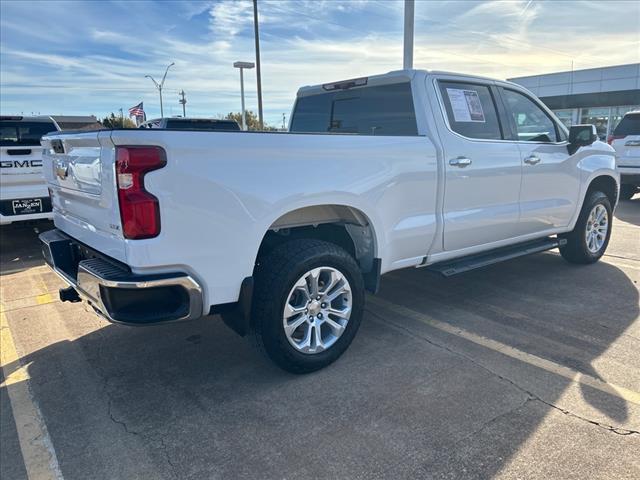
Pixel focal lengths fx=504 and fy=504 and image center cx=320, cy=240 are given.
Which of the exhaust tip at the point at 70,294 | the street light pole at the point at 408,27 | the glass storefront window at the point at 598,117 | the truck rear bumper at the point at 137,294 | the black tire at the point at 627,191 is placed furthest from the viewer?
the glass storefront window at the point at 598,117

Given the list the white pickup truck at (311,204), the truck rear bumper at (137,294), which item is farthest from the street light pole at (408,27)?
the truck rear bumper at (137,294)

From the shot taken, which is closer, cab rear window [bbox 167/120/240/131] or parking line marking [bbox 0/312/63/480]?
parking line marking [bbox 0/312/63/480]

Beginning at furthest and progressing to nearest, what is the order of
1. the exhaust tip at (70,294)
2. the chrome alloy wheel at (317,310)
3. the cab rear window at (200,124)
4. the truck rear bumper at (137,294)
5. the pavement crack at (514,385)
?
the cab rear window at (200,124), the exhaust tip at (70,294), the chrome alloy wheel at (317,310), the pavement crack at (514,385), the truck rear bumper at (137,294)

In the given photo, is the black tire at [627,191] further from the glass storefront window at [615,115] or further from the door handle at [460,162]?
the glass storefront window at [615,115]

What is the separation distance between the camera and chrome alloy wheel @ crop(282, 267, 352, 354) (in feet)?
10.5

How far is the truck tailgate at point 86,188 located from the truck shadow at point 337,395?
3.17 ft

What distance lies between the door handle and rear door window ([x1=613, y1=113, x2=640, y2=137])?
338 inches

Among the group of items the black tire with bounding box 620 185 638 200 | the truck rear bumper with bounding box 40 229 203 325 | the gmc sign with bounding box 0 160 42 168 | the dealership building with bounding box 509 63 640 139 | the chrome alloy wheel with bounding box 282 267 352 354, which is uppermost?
the dealership building with bounding box 509 63 640 139

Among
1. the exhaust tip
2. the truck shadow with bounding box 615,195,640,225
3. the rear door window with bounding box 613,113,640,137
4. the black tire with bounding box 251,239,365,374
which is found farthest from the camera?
the rear door window with bounding box 613,113,640,137

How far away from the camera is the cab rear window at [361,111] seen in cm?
414

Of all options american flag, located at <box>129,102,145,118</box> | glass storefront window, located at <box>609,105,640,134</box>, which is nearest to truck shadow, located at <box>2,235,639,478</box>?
american flag, located at <box>129,102,145,118</box>

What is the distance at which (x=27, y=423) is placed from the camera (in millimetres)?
2854

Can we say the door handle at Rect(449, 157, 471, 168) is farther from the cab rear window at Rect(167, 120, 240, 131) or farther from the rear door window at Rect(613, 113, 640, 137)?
the rear door window at Rect(613, 113, 640, 137)

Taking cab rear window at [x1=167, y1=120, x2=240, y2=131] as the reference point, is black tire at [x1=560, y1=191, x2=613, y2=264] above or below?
below
